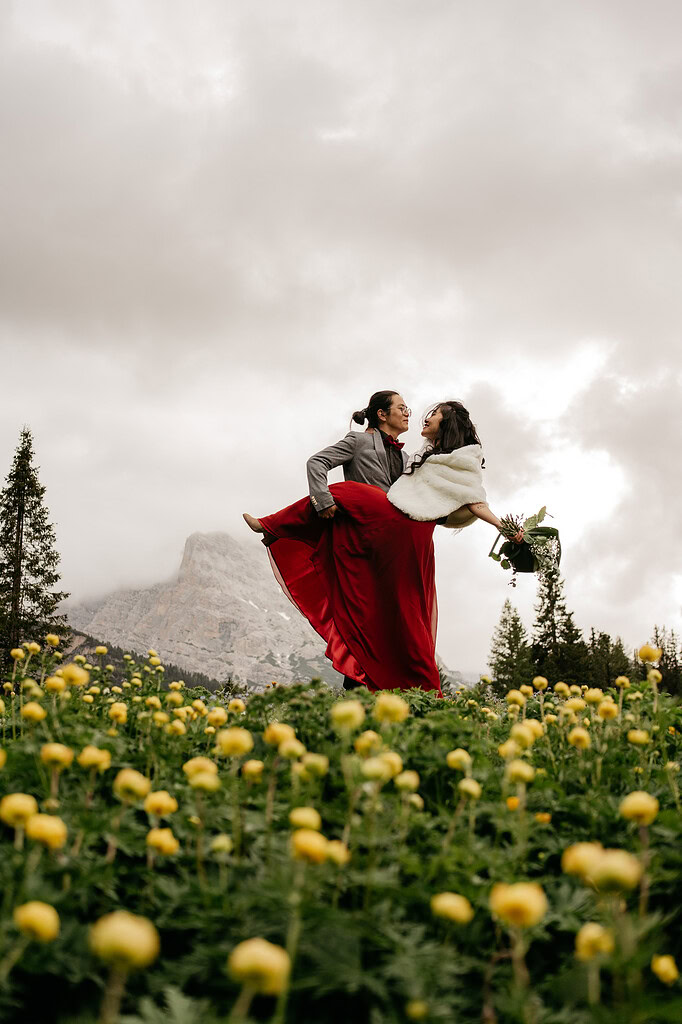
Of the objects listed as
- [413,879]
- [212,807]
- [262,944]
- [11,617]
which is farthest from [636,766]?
[11,617]

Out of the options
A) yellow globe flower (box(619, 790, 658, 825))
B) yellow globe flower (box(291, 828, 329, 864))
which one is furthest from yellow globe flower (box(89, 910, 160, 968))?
yellow globe flower (box(619, 790, 658, 825))

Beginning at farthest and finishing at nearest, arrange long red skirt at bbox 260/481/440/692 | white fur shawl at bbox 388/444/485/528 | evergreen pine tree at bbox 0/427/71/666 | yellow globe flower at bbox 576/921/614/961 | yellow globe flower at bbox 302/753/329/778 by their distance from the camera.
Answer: evergreen pine tree at bbox 0/427/71/666 < white fur shawl at bbox 388/444/485/528 < long red skirt at bbox 260/481/440/692 < yellow globe flower at bbox 302/753/329/778 < yellow globe flower at bbox 576/921/614/961

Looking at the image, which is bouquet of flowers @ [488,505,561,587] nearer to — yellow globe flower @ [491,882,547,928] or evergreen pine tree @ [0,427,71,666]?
yellow globe flower @ [491,882,547,928]

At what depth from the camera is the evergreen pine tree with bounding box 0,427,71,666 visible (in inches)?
1329

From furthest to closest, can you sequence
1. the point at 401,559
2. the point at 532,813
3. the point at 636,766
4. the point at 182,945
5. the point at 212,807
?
the point at 401,559 → the point at 636,766 → the point at 532,813 → the point at 212,807 → the point at 182,945

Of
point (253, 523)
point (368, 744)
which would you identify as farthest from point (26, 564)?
point (368, 744)

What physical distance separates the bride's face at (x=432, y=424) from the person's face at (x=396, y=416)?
0.39 meters

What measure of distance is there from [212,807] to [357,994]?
836mm

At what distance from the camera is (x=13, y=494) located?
37000 mm

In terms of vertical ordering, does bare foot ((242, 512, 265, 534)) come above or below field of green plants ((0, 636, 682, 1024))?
above

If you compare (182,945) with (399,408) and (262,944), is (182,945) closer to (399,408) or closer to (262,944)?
(262,944)

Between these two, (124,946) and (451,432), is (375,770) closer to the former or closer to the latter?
(124,946)

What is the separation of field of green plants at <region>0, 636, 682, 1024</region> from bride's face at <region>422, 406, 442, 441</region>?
5.82 meters

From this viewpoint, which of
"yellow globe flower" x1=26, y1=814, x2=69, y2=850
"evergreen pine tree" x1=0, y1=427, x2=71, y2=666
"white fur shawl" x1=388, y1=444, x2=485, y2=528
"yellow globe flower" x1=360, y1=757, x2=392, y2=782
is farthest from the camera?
"evergreen pine tree" x1=0, y1=427, x2=71, y2=666
